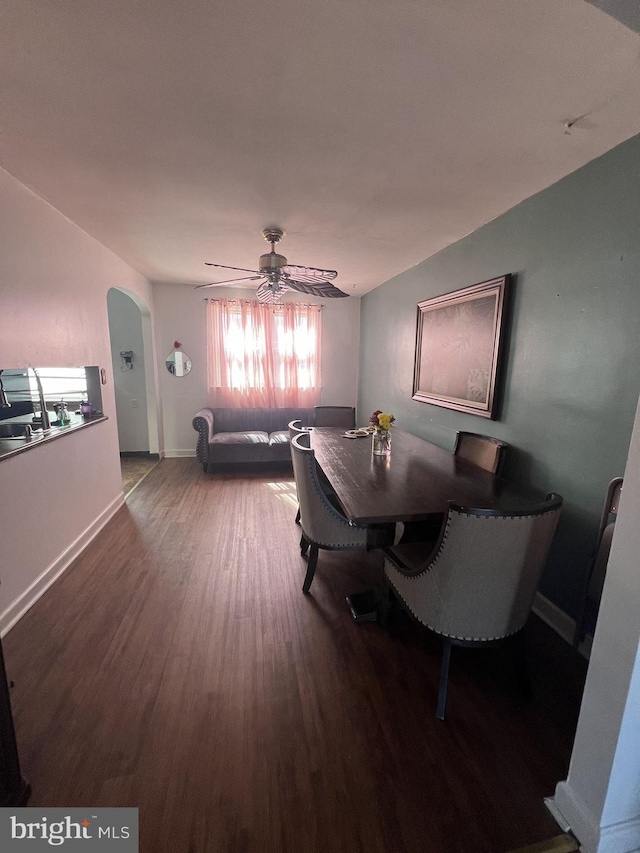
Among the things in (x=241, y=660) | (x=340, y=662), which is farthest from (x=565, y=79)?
(x=241, y=660)

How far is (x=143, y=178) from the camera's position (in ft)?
6.56

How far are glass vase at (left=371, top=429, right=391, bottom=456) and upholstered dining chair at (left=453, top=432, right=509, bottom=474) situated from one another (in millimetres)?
545

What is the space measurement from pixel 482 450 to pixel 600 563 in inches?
39.7

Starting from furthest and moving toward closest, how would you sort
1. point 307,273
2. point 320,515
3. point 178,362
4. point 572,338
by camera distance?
point 178,362, point 307,273, point 320,515, point 572,338

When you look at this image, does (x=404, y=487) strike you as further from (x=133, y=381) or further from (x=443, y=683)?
(x=133, y=381)

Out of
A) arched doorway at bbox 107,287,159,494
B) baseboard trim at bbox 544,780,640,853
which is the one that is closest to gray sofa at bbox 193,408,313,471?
arched doorway at bbox 107,287,159,494

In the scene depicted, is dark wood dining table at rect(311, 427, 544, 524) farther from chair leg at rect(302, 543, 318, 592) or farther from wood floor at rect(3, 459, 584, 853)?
wood floor at rect(3, 459, 584, 853)

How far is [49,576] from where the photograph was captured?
229 centimetres

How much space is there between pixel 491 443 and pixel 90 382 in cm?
348

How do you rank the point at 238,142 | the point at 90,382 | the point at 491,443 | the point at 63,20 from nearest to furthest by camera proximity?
the point at 63,20 → the point at 238,142 → the point at 491,443 → the point at 90,382

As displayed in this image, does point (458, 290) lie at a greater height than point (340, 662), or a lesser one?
greater

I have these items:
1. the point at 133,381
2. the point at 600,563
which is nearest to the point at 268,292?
the point at 600,563

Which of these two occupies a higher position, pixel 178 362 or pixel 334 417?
pixel 178 362

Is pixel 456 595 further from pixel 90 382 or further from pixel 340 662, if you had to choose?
pixel 90 382
